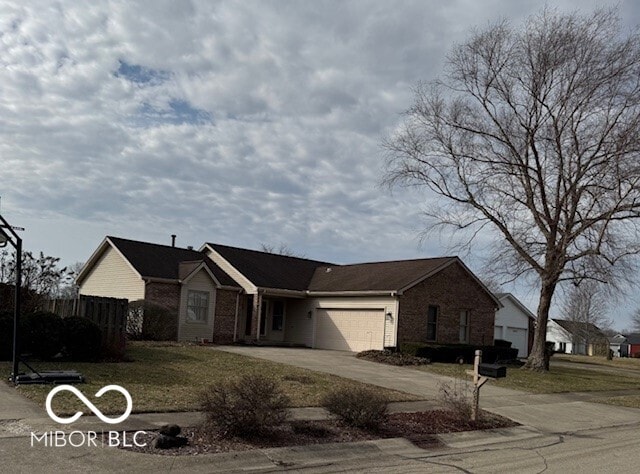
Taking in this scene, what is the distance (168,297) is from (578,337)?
206 ft

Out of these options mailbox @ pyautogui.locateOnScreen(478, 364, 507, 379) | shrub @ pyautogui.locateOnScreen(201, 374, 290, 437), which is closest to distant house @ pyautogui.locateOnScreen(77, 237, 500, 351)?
mailbox @ pyautogui.locateOnScreen(478, 364, 507, 379)

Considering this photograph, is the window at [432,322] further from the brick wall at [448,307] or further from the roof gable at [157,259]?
the roof gable at [157,259]

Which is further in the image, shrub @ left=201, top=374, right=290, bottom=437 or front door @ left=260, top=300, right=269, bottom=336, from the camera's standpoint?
front door @ left=260, top=300, right=269, bottom=336

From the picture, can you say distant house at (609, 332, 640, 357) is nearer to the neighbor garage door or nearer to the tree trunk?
the tree trunk

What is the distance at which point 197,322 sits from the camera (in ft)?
93.9

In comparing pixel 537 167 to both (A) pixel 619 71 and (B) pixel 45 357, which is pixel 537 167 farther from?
(B) pixel 45 357

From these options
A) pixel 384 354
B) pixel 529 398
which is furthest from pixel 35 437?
pixel 384 354

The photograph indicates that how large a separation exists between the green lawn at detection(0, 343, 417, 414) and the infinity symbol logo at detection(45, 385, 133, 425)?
10 cm

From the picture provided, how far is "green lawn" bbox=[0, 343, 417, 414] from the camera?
10.6 m

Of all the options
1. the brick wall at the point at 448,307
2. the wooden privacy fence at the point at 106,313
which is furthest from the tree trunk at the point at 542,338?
the wooden privacy fence at the point at 106,313

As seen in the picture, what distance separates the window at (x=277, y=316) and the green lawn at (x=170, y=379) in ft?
39.0

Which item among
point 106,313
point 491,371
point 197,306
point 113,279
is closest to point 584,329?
point 197,306

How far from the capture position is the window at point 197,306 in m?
28.7

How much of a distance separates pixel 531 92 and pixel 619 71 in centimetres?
327
